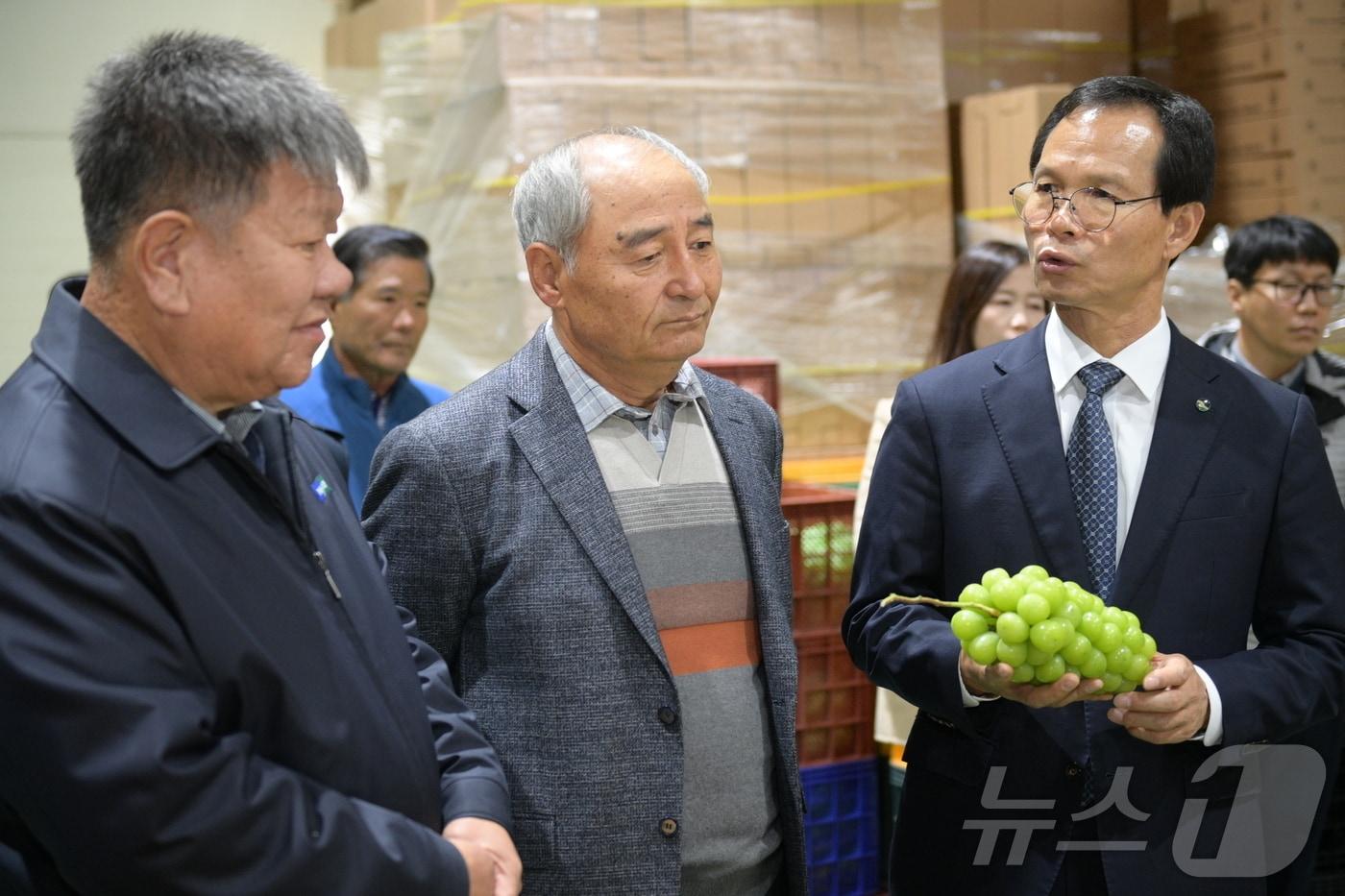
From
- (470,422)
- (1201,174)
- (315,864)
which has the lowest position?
(315,864)

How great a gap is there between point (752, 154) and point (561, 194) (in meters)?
3.00

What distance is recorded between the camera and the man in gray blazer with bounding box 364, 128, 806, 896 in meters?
1.71

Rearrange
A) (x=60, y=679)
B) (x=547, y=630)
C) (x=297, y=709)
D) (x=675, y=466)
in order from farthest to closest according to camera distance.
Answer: (x=675, y=466)
(x=547, y=630)
(x=297, y=709)
(x=60, y=679)

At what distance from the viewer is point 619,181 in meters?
1.80

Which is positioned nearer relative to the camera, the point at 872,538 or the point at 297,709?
the point at 297,709

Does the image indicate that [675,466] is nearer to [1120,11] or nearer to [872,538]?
[872,538]

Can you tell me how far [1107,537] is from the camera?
1.83m

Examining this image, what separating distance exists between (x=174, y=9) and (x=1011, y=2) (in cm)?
351


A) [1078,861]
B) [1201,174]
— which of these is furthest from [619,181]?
[1078,861]

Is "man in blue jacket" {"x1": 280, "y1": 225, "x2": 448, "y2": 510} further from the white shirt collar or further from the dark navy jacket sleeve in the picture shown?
the dark navy jacket sleeve

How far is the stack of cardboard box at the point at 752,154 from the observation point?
14.6ft

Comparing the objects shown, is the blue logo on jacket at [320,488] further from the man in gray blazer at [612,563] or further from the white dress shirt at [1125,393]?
the white dress shirt at [1125,393]

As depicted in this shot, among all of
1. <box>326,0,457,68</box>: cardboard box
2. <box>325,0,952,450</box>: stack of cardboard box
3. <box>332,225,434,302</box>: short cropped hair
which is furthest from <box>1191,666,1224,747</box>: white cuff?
<box>326,0,457,68</box>: cardboard box

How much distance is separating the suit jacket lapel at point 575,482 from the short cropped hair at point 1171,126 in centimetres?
85
